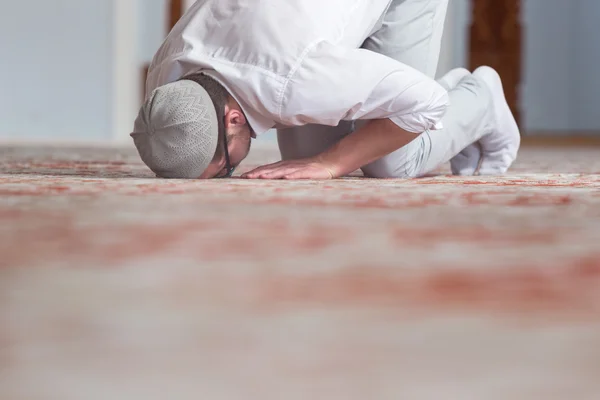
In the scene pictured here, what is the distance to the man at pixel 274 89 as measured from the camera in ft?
4.57

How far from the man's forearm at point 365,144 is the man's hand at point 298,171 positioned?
1 cm

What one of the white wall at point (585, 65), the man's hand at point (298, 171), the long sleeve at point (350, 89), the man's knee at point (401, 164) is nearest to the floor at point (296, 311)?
the long sleeve at point (350, 89)

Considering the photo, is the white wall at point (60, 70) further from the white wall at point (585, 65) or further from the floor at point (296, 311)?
the white wall at point (585, 65)

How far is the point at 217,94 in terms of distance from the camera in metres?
1.44

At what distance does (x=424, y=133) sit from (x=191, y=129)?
0.65m

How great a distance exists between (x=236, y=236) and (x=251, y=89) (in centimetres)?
76

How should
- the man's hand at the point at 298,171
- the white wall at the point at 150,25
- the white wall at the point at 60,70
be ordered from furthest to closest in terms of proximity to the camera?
the white wall at the point at 150,25 → the white wall at the point at 60,70 → the man's hand at the point at 298,171

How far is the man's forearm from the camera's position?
5.15 feet

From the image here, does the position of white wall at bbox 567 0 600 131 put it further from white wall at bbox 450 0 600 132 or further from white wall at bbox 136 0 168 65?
white wall at bbox 136 0 168 65

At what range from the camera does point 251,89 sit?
140 centimetres

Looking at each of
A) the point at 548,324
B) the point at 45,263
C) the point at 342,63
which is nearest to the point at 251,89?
the point at 342,63

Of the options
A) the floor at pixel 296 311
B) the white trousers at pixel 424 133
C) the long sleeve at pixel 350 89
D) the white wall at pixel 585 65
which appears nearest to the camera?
the floor at pixel 296 311

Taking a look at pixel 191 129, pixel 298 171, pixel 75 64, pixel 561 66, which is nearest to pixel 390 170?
pixel 298 171

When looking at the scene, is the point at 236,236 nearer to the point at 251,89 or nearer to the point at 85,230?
the point at 85,230
